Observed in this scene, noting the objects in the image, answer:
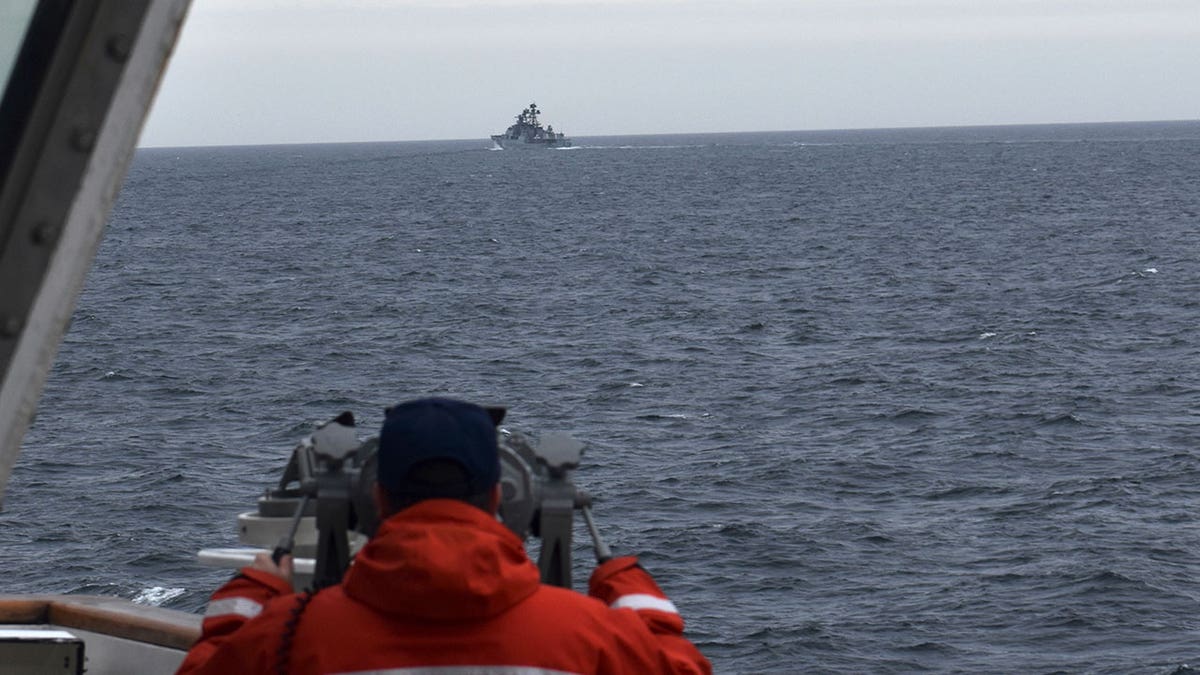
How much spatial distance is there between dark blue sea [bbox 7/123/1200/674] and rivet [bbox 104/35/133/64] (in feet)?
53.5

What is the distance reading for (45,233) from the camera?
5.43 feet

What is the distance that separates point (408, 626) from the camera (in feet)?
7.07

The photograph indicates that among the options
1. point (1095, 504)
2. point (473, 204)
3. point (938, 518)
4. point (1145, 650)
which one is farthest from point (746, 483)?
point (473, 204)

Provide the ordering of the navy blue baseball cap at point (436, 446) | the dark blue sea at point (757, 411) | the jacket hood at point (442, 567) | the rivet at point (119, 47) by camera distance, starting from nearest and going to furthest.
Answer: the rivet at point (119, 47), the jacket hood at point (442, 567), the navy blue baseball cap at point (436, 446), the dark blue sea at point (757, 411)

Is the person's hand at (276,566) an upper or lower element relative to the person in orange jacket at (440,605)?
lower

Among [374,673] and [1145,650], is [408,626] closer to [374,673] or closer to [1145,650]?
[374,673]

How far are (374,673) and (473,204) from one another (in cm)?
10971

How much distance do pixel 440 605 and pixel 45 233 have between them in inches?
29.3

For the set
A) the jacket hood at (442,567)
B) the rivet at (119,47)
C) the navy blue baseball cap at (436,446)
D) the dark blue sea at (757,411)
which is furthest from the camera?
the dark blue sea at (757,411)

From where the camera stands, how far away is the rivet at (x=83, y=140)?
5.40ft

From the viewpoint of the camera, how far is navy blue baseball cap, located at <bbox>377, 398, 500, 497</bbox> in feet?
7.33

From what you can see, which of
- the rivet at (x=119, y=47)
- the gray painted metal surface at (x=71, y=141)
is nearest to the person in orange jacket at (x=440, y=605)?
the gray painted metal surface at (x=71, y=141)

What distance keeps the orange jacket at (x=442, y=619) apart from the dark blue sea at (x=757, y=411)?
51.0 feet

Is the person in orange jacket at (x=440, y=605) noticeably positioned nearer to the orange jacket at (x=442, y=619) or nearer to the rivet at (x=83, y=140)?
the orange jacket at (x=442, y=619)
